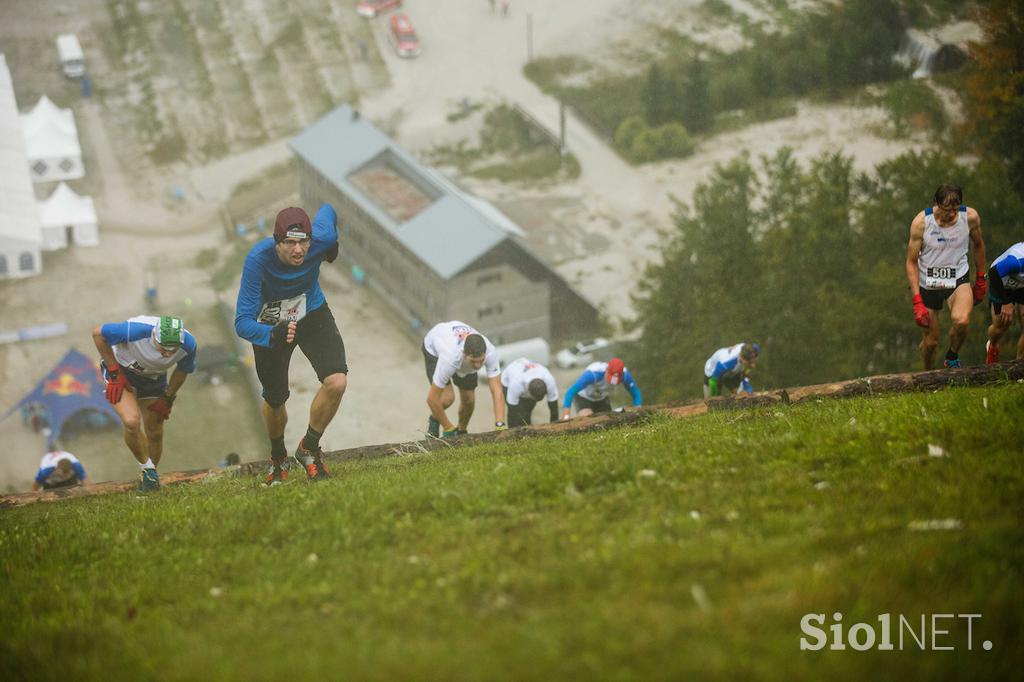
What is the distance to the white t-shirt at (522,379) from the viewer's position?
20906 mm

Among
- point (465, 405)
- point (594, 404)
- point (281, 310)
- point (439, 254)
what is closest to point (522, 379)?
point (594, 404)

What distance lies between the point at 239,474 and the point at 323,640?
8.61 metres

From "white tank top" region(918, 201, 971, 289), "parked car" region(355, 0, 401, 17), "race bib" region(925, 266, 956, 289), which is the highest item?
"parked car" region(355, 0, 401, 17)

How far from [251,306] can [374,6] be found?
73.0 m

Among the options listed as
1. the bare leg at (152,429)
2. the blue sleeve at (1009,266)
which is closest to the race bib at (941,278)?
the blue sleeve at (1009,266)

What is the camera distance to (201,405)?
46.6m

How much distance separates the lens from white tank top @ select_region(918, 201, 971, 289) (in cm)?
1650

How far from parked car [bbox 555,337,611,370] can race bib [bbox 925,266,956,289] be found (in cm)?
3199

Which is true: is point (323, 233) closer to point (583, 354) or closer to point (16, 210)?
point (583, 354)

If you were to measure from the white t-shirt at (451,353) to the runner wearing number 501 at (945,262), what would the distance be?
667cm

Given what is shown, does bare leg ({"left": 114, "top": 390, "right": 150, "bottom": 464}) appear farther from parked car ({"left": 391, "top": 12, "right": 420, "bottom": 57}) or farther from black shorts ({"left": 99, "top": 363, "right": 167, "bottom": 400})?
parked car ({"left": 391, "top": 12, "right": 420, "bottom": 57})

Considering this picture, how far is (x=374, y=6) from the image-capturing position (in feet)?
268

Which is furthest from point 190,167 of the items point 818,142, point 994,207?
point 994,207

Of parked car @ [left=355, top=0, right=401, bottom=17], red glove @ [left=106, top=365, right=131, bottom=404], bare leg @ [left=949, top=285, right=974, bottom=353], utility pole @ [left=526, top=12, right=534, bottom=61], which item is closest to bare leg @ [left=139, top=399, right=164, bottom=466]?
red glove @ [left=106, top=365, right=131, bottom=404]
